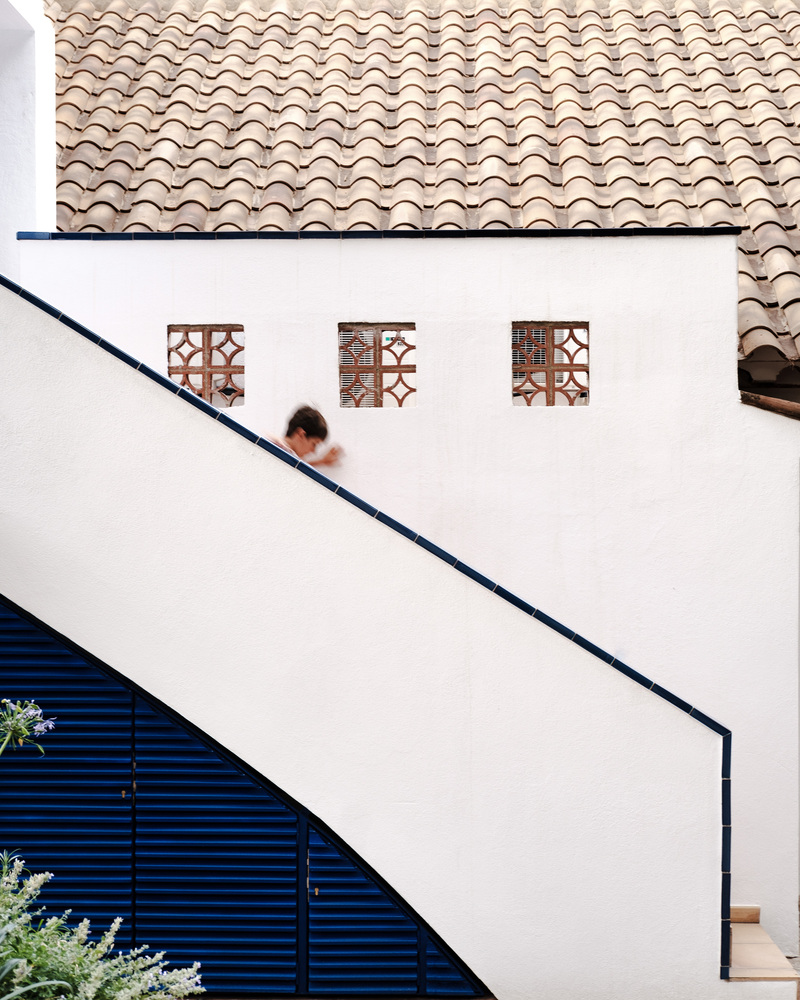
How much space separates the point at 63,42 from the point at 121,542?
551 cm

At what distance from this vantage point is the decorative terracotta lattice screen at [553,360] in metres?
5.72

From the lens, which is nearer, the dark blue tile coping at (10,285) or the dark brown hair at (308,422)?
the dark blue tile coping at (10,285)

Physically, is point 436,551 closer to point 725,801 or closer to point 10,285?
point 725,801

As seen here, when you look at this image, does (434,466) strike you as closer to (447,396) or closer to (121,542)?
(447,396)

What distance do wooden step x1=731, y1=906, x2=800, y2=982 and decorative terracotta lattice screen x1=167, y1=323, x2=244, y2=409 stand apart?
3.92 metres

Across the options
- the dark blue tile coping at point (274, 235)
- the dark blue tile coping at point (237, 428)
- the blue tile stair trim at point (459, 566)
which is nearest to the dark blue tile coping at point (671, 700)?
the blue tile stair trim at point (459, 566)

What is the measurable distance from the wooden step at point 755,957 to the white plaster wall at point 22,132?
207 inches

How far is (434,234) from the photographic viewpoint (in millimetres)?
5590

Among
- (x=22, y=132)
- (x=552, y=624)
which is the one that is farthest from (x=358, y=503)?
(x=22, y=132)

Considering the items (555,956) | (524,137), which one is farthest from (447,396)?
(555,956)

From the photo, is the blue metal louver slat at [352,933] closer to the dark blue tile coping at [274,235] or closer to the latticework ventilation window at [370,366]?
the latticework ventilation window at [370,366]

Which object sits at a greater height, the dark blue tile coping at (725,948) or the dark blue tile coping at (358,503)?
the dark blue tile coping at (358,503)

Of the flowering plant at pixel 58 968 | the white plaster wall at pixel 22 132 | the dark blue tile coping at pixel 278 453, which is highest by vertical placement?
the white plaster wall at pixel 22 132

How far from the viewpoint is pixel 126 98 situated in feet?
24.2
